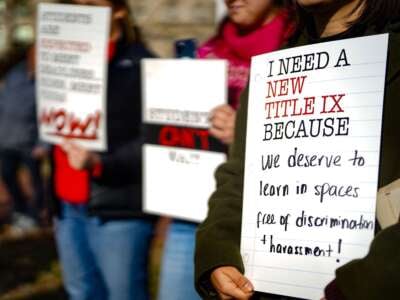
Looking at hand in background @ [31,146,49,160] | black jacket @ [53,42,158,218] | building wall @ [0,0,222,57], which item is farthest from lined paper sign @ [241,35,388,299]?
→ building wall @ [0,0,222,57]

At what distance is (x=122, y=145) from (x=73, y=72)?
336mm

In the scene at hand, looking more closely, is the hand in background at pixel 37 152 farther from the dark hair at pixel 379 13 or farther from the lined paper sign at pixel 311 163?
the dark hair at pixel 379 13

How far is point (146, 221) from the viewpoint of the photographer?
3.53 metres

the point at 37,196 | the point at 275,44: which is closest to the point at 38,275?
the point at 37,196

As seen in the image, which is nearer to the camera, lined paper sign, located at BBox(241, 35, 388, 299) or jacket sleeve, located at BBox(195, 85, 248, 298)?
lined paper sign, located at BBox(241, 35, 388, 299)

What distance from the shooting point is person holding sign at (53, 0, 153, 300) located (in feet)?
11.4

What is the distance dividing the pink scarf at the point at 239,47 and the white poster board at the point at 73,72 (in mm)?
476

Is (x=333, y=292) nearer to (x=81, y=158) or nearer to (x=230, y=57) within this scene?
(x=230, y=57)

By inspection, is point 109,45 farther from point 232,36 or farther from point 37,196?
point 37,196

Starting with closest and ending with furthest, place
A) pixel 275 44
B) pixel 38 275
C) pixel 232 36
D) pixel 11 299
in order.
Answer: pixel 275 44, pixel 232 36, pixel 11 299, pixel 38 275

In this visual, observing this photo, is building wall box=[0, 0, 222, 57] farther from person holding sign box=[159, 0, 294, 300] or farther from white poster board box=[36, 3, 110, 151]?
person holding sign box=[159, 0, 294, 300]

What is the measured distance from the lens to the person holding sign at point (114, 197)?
3.49 metres

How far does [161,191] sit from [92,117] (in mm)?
448

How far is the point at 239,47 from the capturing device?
2955 mm
